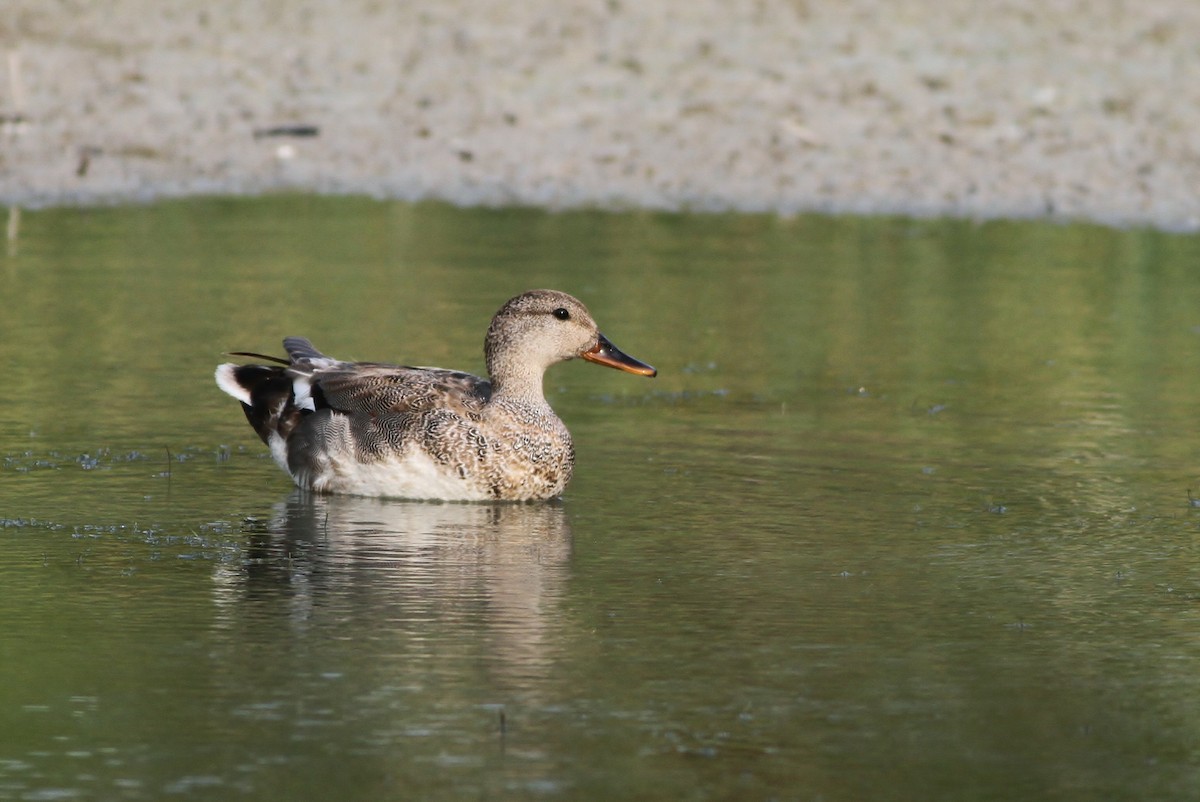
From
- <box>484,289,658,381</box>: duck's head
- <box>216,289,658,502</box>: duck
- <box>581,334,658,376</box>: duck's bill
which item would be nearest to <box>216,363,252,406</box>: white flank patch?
<box>216,289,658,502</box>: duck

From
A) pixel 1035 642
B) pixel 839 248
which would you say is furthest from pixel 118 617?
pixel 839 248

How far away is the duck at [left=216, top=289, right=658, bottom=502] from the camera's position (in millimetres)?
10203

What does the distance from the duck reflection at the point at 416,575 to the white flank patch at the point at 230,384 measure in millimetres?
837

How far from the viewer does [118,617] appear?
7.79m

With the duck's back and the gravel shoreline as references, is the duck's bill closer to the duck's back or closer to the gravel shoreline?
the duck's back

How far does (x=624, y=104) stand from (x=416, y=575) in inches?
579

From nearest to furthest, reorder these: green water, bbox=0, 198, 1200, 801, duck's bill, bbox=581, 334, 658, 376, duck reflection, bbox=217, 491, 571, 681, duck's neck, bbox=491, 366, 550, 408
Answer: green water, bbox=0, 198, 1200, 801 → duck reflection, bbox=217, 491, 571, 681 → duck's neck, bbox=491, 366, 550, 408 → duck's bill, bbox=581, 334, 658, 376

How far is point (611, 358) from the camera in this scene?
433 inches

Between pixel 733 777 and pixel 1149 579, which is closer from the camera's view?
pixel 733 777

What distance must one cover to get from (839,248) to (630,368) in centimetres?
817

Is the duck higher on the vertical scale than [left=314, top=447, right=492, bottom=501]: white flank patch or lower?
higher

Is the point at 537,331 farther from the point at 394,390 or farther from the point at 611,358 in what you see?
the point at 394,390

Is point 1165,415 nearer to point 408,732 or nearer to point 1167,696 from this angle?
point 1167,696

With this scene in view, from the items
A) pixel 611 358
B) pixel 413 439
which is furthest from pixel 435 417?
pixel 611 358
